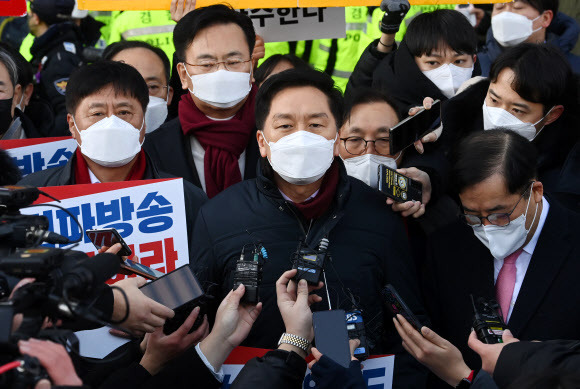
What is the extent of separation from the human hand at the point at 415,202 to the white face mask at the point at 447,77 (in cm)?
103

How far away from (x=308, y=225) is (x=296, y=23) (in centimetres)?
211

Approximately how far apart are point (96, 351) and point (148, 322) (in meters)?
0.65

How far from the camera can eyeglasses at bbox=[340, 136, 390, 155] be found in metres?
4.06

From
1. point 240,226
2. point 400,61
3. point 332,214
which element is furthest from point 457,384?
point 400,61

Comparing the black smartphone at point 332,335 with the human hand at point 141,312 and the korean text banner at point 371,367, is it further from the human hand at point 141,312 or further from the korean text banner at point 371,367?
the human hand at point 141,312

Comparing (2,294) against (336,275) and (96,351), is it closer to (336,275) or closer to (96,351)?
(96,351)

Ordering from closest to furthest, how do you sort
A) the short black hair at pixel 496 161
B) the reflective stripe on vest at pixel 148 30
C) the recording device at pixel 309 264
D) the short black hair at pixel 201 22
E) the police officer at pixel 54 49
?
the recording device at pixel 309 264, the short black hair at pixel 496 161, the short black hair at pixel 201 22, the police officer at pixel 54 49, the reflective stripe on vest at pixel 148 30

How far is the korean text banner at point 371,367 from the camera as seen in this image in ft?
10.7

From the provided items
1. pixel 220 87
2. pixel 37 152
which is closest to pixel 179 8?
pixel 220 87

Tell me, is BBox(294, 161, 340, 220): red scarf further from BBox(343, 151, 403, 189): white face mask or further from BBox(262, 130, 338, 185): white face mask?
BBox(343, 151, 403, 189): white face mask

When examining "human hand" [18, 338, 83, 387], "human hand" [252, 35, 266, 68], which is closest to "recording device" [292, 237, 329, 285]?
"human hand" [18, 338, 83, 387]

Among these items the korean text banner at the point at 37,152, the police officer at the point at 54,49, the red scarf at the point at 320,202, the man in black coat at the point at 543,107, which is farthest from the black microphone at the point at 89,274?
the police officer at the point at 54,49

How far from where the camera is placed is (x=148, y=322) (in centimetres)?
291

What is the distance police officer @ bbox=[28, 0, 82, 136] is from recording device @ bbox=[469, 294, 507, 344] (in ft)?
11.6
